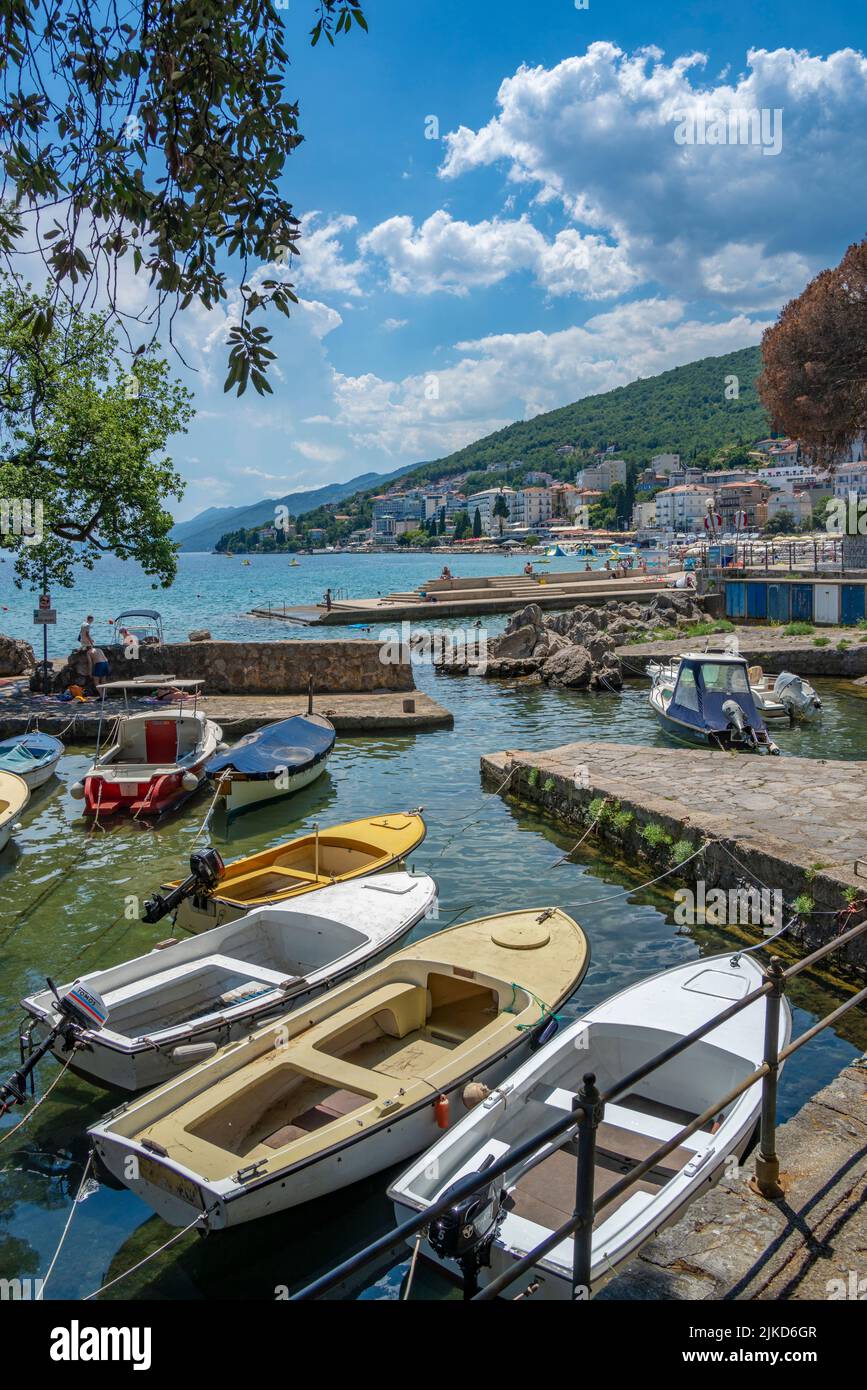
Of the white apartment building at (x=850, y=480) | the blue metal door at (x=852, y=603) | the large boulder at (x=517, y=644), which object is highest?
the white apartment building at (x=850, y=480)

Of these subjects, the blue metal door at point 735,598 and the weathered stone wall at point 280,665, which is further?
the blue metal door at point 735,598

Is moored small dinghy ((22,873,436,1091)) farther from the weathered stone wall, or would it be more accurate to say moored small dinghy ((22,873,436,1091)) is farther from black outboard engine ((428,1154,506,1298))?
the weathered stone wall

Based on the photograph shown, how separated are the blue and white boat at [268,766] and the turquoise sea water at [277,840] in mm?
370

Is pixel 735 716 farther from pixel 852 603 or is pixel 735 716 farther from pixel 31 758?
pixel 852 603

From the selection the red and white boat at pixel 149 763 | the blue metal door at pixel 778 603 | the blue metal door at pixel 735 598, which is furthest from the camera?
the blue metal door at pixel 735 598

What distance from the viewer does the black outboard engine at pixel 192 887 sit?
9219 mm

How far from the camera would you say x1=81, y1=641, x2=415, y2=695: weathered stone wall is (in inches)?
939

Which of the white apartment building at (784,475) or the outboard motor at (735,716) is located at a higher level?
the white apartment building at (784,475)

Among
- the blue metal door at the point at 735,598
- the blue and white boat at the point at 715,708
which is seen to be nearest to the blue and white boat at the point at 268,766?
the blue and white boat at the point at 715,708

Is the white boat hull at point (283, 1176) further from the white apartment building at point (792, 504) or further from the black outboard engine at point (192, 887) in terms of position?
the white apartment building at point (792, 504)

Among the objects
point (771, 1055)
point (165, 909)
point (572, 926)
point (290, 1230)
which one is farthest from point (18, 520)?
point (771, 1055)

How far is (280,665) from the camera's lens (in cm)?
2392

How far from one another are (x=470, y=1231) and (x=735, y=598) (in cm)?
3358
